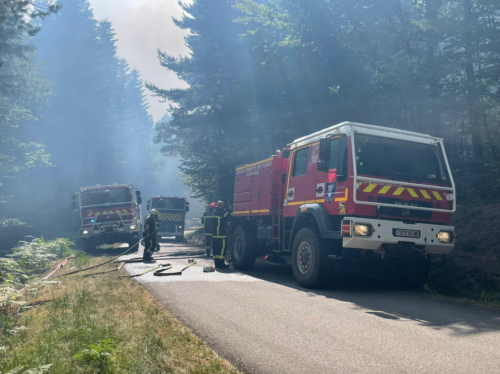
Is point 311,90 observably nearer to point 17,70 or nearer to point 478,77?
point 478,77

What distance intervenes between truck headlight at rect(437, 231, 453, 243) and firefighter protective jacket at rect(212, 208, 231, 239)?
6156mm

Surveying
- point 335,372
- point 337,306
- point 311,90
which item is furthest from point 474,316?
point 311,90

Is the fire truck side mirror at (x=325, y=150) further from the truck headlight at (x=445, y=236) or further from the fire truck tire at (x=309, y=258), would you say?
the truck headlight at (x=445, y=236)

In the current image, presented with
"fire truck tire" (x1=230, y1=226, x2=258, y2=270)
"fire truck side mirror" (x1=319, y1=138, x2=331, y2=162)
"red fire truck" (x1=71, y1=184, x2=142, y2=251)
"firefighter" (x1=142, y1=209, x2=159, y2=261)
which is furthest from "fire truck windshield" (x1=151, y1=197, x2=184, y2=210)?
"fire truck side mirror" (x1=319, y1=138, x2=331, y2=162)

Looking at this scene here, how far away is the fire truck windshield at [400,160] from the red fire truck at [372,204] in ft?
0.06

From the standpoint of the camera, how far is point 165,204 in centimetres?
2866

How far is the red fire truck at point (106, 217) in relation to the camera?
1900 cm

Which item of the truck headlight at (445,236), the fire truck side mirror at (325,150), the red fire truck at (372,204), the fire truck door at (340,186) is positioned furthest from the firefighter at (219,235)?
the truck headlight at (445,236)

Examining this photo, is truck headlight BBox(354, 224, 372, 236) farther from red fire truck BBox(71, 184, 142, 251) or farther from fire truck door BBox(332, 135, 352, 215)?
red fire truck BBox(71, 184, 142, 251)

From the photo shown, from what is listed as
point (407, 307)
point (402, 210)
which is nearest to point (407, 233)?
point (402, 210)

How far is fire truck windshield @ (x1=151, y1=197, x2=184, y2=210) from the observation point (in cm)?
2852

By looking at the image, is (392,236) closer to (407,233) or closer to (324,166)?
(407,233)

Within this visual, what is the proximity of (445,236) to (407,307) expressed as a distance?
6.72ft

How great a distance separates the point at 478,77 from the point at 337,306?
27.9 feet
